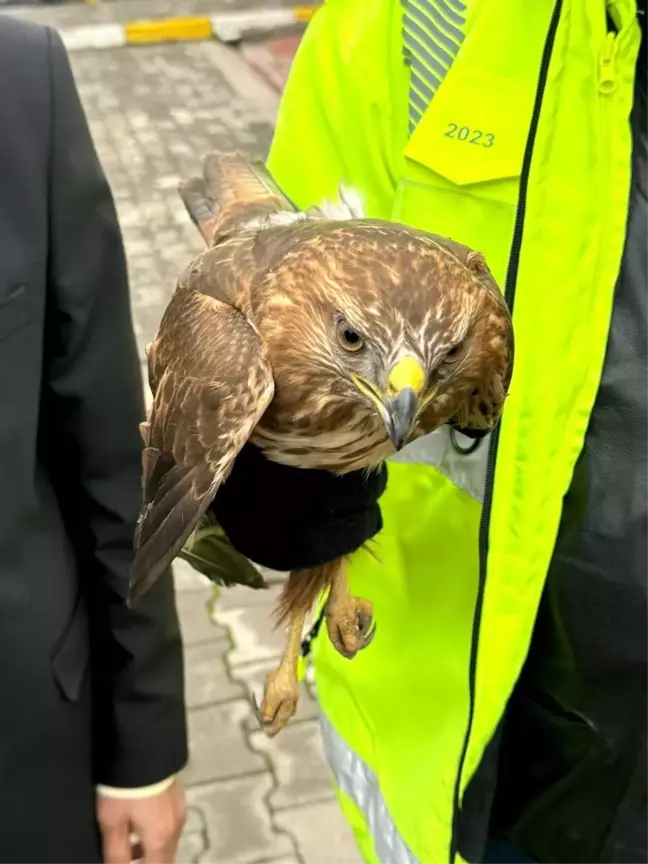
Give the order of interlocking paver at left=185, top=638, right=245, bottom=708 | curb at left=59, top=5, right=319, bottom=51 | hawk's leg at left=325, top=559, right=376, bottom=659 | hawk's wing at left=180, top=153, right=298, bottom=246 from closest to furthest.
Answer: hawk's leg at left=325, top=559, right=376, bottom=659 < hawk's wing at left=180, top=153, right=298, bottom=246 < interlocking paver at left=185, top=638, right=245, bottom=708 < curb at left=59, top=5, right=319, bottom=51

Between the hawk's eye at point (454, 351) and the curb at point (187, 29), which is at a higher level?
the hawk's eye at point (454, 351)

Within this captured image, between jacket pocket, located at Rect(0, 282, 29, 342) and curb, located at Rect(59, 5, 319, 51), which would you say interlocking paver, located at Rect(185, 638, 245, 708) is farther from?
curb, located at Rect(59, 5, 319, 51)

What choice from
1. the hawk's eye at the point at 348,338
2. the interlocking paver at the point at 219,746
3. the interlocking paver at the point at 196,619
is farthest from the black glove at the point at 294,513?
the interlocking paver at the point at 196,619

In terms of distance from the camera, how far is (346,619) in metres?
1.12

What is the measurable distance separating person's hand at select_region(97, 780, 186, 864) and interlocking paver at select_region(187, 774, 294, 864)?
3.48ft

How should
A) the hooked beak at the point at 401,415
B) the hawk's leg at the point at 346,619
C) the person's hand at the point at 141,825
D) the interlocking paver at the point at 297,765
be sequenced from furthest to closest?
1. the interlocking paver at the point at 297,765
2. the person's hand at the point at 141,825
3. the hawk's leg at the point at 346,619
4. the hooked beak at the point at 401,415

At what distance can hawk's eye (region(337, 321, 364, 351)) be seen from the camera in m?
1.01

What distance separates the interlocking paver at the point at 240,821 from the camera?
253cm

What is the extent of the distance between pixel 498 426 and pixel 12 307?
22.1 inches

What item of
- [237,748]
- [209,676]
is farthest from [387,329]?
[209,676]

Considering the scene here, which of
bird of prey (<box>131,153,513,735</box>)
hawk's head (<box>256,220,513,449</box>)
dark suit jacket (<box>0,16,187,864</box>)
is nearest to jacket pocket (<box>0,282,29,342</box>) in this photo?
dark suit jacket (<box>0,16,187,864</box>)

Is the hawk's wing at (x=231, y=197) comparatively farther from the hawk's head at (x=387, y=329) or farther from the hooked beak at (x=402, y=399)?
the hooked beak at (x=402, y=399)

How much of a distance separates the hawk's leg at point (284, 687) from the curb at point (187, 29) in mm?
8252

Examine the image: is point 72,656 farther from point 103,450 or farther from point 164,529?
point 164,529
